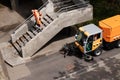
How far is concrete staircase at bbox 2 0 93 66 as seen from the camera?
71.1 feet

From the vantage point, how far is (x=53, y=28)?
2186 cm

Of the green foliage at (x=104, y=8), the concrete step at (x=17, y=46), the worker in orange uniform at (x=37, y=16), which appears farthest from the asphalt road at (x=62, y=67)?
the green foliage at (x=104, y=8)

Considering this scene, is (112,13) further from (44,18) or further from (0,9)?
(0,9)

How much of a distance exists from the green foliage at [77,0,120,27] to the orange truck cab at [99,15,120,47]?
9.12 ft

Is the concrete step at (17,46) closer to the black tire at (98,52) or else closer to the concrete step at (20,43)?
the concrete step at (20,43)

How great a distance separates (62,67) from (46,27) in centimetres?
333

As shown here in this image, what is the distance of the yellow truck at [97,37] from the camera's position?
68.8ft

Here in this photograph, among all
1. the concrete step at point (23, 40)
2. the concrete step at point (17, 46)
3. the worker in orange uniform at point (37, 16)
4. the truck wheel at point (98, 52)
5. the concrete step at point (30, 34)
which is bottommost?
the truck wheel at point (98, 52)

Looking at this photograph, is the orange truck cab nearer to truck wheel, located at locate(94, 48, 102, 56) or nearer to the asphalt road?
truck wheel, located at locate(94, 48, 102, 56)

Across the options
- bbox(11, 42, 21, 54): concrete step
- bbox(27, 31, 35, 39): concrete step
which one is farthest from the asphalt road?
bbox(27, 31, 35, 39): concrete step

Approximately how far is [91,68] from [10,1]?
13.0 meters

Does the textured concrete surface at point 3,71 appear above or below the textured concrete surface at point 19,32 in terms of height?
below

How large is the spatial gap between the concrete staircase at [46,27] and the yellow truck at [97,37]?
1.27m

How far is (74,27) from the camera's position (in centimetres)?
2481
